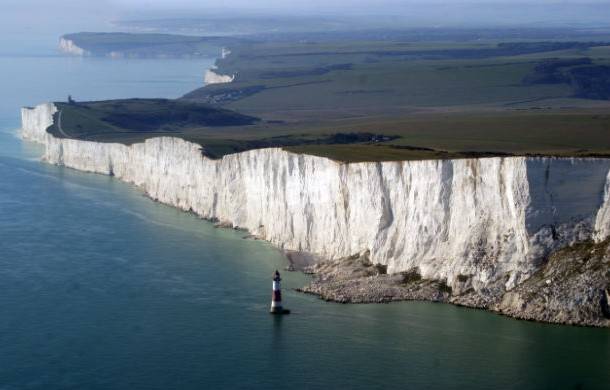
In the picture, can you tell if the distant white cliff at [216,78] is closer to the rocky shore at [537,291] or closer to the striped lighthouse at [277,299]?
the rocky shore at [537,291]

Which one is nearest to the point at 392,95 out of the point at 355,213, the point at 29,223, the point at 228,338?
the point at 29,223

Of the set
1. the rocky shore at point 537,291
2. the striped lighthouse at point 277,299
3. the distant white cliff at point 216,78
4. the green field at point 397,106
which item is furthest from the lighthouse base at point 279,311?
the distant white cliff at point 216,78

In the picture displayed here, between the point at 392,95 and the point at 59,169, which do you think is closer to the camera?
the point at 59,169

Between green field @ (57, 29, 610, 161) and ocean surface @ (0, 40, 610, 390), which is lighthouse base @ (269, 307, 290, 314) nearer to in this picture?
ocean surface @ (0, 40, 610, 390)

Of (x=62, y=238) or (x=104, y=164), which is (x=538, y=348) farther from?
(x=104, y=164)

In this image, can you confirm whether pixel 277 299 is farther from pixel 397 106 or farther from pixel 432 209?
pixel 397 106
